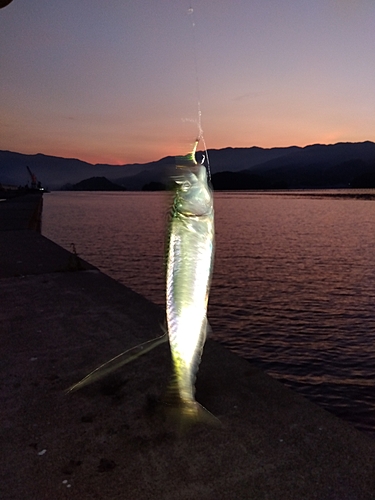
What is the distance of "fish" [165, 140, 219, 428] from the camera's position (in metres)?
2.25

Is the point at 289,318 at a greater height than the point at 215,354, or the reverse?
the point at 215,354

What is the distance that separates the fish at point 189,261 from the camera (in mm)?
2244

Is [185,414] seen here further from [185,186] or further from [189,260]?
[185,186]

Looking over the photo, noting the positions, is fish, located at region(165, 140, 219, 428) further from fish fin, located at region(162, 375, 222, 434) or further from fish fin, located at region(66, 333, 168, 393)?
fish fin, located at region(66, 333, 168, 393)

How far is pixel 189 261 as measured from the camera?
2.50 metres

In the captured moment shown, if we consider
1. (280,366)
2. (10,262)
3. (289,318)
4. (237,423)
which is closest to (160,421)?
(237,423)

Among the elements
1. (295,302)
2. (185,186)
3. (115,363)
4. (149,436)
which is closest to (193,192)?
(185,186)

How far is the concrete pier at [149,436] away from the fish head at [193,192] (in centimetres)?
195

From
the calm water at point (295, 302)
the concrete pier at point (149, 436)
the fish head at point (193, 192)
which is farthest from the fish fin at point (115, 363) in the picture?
the calm water at point (295, 302)

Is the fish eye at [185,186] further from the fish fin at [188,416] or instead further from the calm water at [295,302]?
the fish fin at [188,416]

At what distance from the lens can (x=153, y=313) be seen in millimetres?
6766

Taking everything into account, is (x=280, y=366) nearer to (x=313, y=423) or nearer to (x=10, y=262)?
(x=313, y=423)

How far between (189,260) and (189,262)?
0.01m

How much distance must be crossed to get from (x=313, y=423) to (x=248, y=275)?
1277 cm
